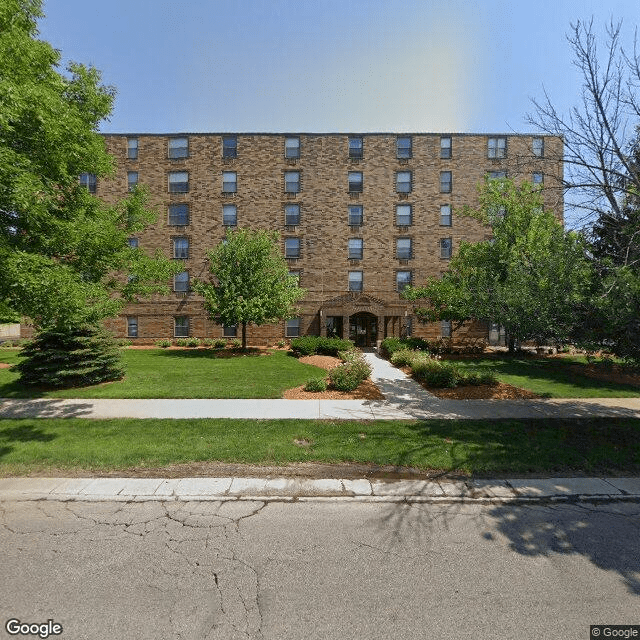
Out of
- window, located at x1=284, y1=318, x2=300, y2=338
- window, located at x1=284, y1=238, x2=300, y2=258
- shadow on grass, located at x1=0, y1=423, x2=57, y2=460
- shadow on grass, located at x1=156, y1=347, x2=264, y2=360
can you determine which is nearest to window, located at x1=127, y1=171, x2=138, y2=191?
window, located at x1=284, y1=238, x2=300, y2=258

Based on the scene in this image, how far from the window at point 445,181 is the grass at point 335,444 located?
79.8 ft

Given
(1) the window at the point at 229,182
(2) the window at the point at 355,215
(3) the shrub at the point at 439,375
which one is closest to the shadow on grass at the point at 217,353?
(3) the shrub at the point at 439,375

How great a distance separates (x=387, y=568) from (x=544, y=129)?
10099 mm

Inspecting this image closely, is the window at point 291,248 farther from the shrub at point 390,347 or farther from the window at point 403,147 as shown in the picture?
the shrub at point 390,347

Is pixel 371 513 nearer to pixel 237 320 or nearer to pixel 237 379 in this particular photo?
pixel 237 379

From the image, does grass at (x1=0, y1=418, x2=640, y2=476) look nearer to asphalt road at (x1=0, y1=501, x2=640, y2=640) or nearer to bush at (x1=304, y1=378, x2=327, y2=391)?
asphalt road at (x1=0, y1=501, x2=640, y2=640)

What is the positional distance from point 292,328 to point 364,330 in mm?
5818

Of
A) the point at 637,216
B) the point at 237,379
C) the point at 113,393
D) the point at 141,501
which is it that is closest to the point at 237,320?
the point at 237,379

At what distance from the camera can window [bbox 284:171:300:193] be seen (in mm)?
28641

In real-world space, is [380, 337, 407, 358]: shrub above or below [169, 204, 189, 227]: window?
below

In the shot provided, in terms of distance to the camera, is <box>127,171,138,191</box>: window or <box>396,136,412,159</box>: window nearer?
<box>127,171,138,191</box>: window

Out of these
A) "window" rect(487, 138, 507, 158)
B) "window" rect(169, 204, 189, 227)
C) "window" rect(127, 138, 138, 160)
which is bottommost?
"window" rect(169, 204, 189, 227)

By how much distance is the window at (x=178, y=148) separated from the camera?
94.4ft

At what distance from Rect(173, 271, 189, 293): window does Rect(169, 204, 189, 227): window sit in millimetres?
4081
